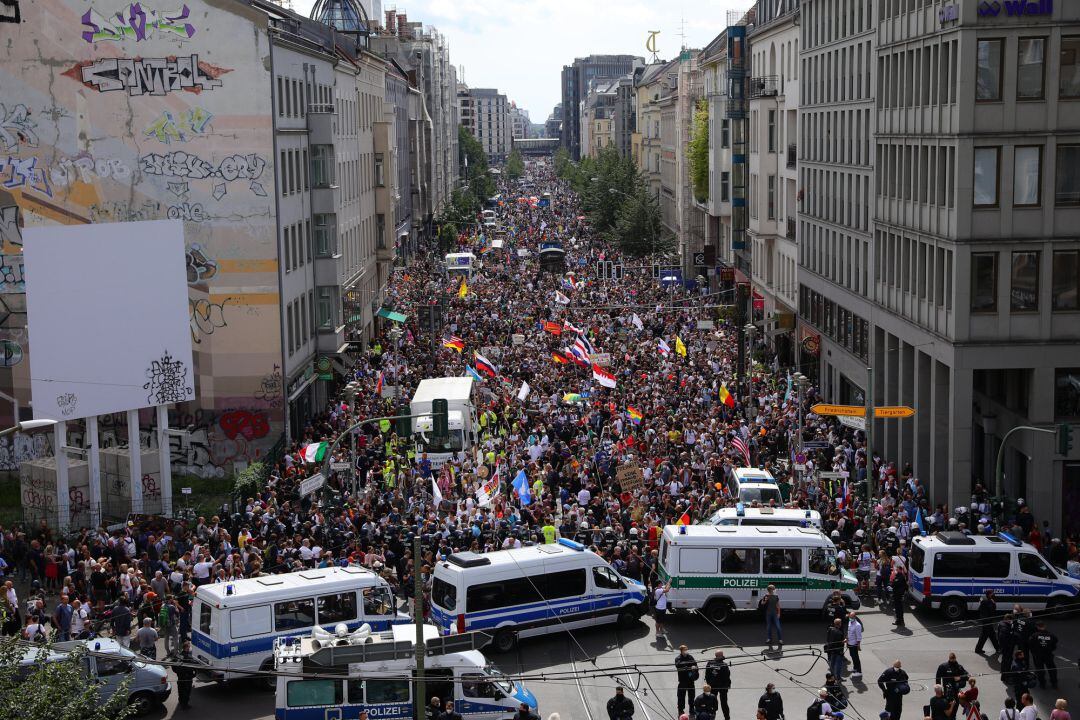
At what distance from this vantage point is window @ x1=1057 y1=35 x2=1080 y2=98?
3759 cm

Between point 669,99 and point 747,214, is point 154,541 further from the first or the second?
point 669,99

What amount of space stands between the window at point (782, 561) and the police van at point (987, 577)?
2725 mm

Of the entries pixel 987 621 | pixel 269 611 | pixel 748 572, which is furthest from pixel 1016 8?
pixel 269 611

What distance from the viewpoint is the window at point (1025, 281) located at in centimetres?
3834

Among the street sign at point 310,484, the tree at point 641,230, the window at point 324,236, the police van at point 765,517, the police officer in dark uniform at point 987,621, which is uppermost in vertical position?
the window at point 324,236

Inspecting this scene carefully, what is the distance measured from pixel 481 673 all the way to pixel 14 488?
28.0 m

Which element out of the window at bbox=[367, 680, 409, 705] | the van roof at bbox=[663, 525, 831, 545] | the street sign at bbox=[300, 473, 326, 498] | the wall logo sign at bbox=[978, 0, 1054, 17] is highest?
the wall logo sign at bbox=[978, 0, 1054, 17]

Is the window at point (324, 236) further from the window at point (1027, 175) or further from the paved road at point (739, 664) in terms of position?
the paved road at point (739, 664)

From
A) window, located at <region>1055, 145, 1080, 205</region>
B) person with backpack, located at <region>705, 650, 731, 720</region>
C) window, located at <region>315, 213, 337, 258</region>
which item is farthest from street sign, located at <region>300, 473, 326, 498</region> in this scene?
window, located at <region>315, 213, 337, 258</region>

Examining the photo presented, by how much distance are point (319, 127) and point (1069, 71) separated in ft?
95.0

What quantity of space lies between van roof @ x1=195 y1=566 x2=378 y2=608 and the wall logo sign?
22527 mm

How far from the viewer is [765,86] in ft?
249

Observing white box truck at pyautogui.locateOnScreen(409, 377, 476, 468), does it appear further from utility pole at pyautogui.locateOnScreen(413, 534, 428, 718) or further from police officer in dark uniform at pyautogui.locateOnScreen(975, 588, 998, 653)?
utility pole at pyautogui.locateOnScreen(413, 534, 428, 718)

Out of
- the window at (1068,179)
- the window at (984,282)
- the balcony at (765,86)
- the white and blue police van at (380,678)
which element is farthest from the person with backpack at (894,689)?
the balcony at (765,86)
